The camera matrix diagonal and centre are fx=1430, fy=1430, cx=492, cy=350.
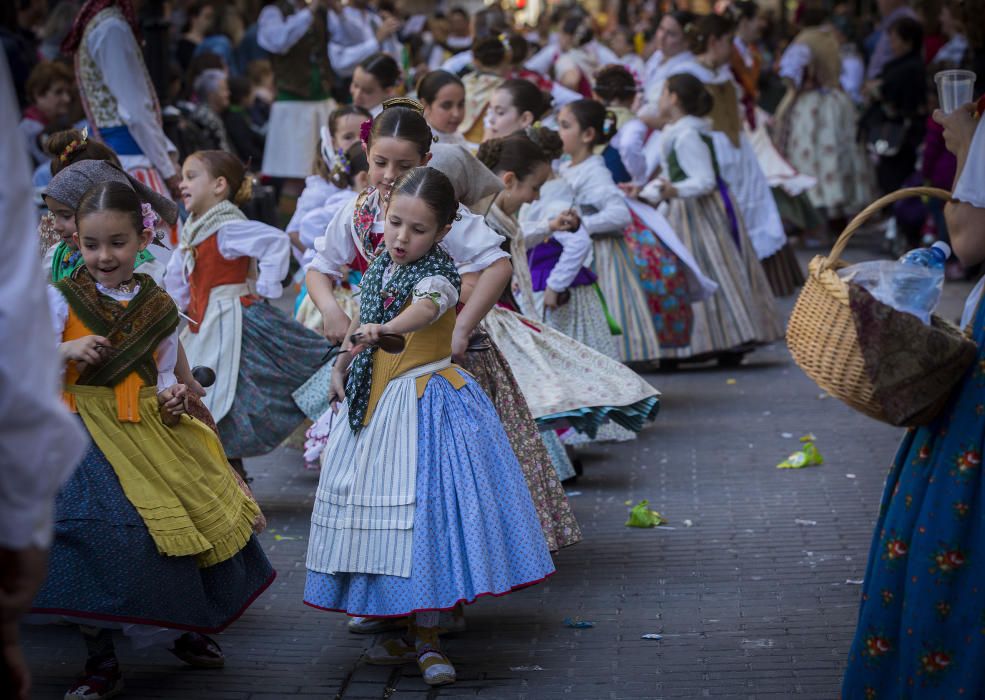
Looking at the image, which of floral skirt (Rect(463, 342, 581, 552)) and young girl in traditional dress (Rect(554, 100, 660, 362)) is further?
young girl in traditional dress (Rect(554, 100, 660, 362))

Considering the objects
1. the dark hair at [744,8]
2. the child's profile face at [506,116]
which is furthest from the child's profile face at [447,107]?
the dark hair at [744,8]

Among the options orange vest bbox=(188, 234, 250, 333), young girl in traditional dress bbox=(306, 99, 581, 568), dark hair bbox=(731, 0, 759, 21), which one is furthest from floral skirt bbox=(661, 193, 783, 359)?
dark hair bbox=(731, 0, 759, 21)

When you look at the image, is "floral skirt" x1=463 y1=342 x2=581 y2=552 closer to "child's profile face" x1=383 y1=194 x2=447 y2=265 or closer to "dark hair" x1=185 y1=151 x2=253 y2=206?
"child's profile face" x1=383 y1=194 x2=447 y2=265

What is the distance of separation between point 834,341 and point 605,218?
4.67 meters

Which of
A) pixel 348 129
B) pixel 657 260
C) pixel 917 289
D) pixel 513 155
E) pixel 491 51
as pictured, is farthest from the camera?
pixel 491 51

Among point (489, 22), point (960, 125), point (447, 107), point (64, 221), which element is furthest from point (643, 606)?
point (489, 22)

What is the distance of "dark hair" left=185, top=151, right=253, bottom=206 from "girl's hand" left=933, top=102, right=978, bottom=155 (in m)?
3.33

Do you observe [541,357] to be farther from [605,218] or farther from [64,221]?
[64,221]

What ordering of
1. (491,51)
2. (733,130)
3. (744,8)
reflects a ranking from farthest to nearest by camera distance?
1. (744,8)
2. (733,130)
3. (491,51)

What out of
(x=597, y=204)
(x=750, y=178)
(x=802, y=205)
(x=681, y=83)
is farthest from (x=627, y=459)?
(x=802, y=205)

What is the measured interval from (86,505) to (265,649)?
1007mm

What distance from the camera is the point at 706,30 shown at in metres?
10.6

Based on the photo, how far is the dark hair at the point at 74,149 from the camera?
16.6 feet

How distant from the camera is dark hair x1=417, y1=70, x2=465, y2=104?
23.8ft
